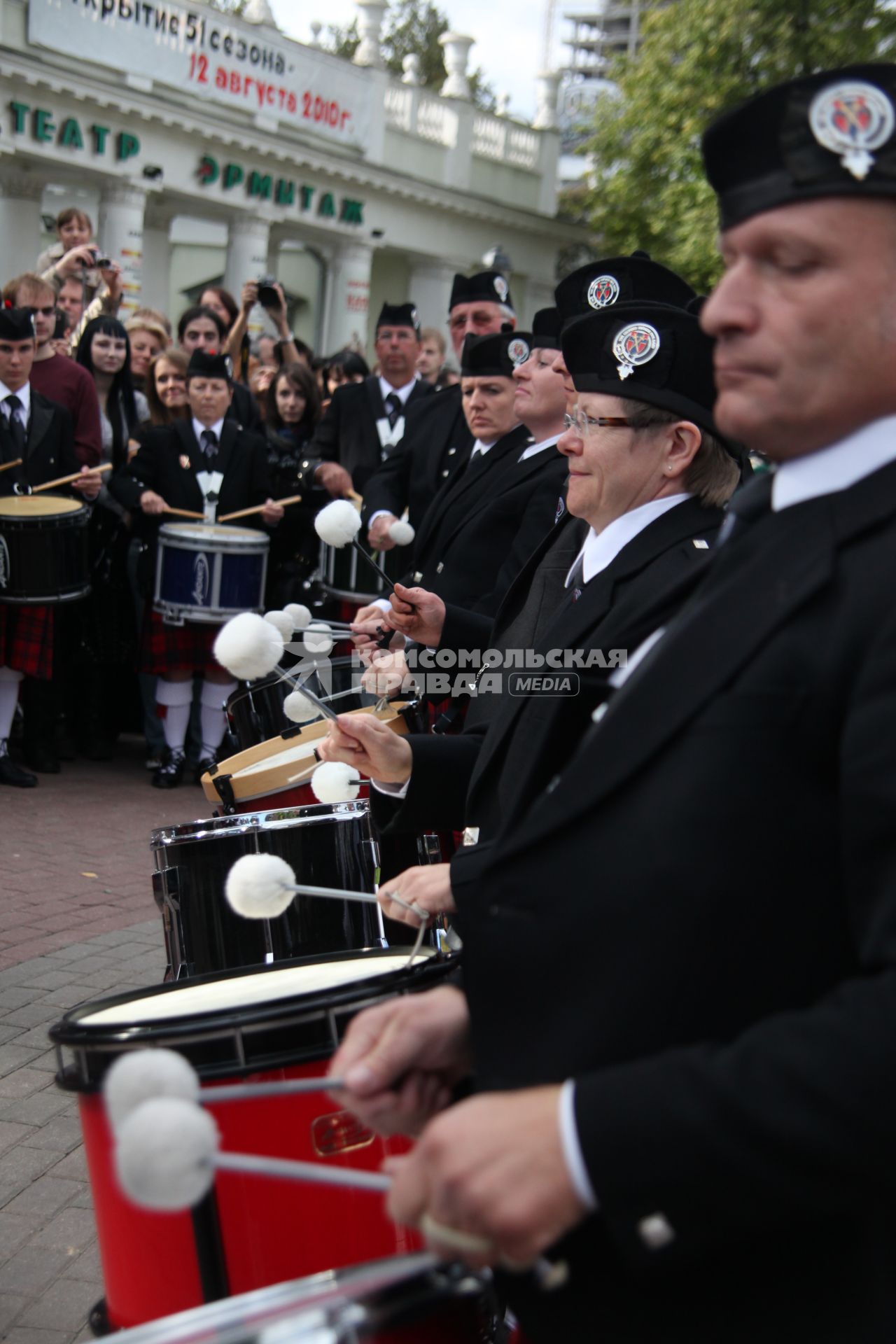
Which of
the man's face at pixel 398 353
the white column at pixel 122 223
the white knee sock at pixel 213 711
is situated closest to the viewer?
the white knee sock at pixel 213 711

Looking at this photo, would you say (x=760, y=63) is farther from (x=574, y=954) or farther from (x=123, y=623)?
(x=574, y=954)

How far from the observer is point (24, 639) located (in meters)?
7.84

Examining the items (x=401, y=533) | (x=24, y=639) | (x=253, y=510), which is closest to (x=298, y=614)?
(x=401, y=533)

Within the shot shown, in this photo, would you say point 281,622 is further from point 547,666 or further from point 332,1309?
point 332,1309

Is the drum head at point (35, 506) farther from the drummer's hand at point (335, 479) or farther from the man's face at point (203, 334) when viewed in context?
the man's face at point (203, 334)

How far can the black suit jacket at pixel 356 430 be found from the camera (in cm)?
887

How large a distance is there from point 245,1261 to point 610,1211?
0.96 metres

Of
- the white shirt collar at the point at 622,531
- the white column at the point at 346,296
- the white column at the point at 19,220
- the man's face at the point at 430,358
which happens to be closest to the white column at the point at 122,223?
the white column at the point at 19,220

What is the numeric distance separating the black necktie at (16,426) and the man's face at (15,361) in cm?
6

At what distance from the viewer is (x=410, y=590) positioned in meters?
3.81

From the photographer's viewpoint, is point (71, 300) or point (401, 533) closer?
point (401, 533)

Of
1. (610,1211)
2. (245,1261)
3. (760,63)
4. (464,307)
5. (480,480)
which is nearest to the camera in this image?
(610,1211)

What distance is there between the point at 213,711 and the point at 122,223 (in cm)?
1141

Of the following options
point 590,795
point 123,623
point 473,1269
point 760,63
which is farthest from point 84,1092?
point 760,63
